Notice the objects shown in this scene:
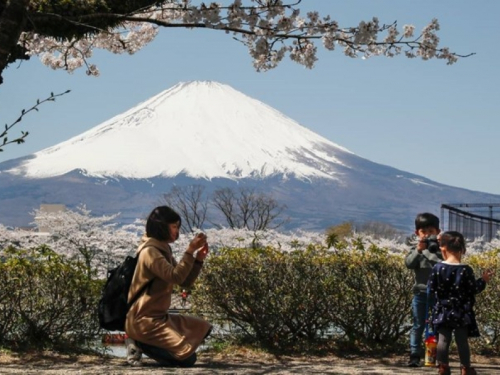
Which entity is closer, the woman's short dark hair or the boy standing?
the woman's short dark hair

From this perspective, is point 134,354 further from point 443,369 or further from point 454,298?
point 454,298

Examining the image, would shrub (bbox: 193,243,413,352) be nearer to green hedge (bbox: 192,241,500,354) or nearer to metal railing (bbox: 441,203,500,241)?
green hedge (bbox: 192,241,500,354)

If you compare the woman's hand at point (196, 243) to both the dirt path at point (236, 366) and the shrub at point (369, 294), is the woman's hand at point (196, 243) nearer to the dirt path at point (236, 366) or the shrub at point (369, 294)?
the dirt path at point (236, 366)

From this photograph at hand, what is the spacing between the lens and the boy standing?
7.93 metres

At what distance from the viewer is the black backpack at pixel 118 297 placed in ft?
25.3

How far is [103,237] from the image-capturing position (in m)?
13.8

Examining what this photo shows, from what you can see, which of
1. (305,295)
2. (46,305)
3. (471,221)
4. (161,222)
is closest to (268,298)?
(305,295)

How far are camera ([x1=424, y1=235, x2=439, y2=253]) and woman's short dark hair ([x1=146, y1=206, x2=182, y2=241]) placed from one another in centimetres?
214

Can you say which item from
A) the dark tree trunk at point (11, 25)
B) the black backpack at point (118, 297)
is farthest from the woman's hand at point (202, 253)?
the dark tree trunk at point (11, 25)

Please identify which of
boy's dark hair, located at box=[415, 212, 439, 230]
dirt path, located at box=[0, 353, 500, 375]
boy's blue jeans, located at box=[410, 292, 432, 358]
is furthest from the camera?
boy's blue jeans, located at box=[410, 292, 432, 358]

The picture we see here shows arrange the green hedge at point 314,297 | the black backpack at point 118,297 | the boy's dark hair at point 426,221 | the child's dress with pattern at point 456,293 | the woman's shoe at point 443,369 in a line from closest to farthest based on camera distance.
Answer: the child's dress with pattern at point 456,293, the woman's shoe at point 443,369, the black backpack at point 118,297, the boy's dark hair at point 426,221, the green hedge at point 314,297

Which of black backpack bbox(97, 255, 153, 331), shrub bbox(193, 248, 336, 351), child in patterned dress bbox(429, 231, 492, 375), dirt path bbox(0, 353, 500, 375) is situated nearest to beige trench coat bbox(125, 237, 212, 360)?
black backpack bbox(97, 255, 153, 331)

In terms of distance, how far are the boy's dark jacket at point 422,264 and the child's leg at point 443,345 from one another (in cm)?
97

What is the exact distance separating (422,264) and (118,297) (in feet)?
8.46
